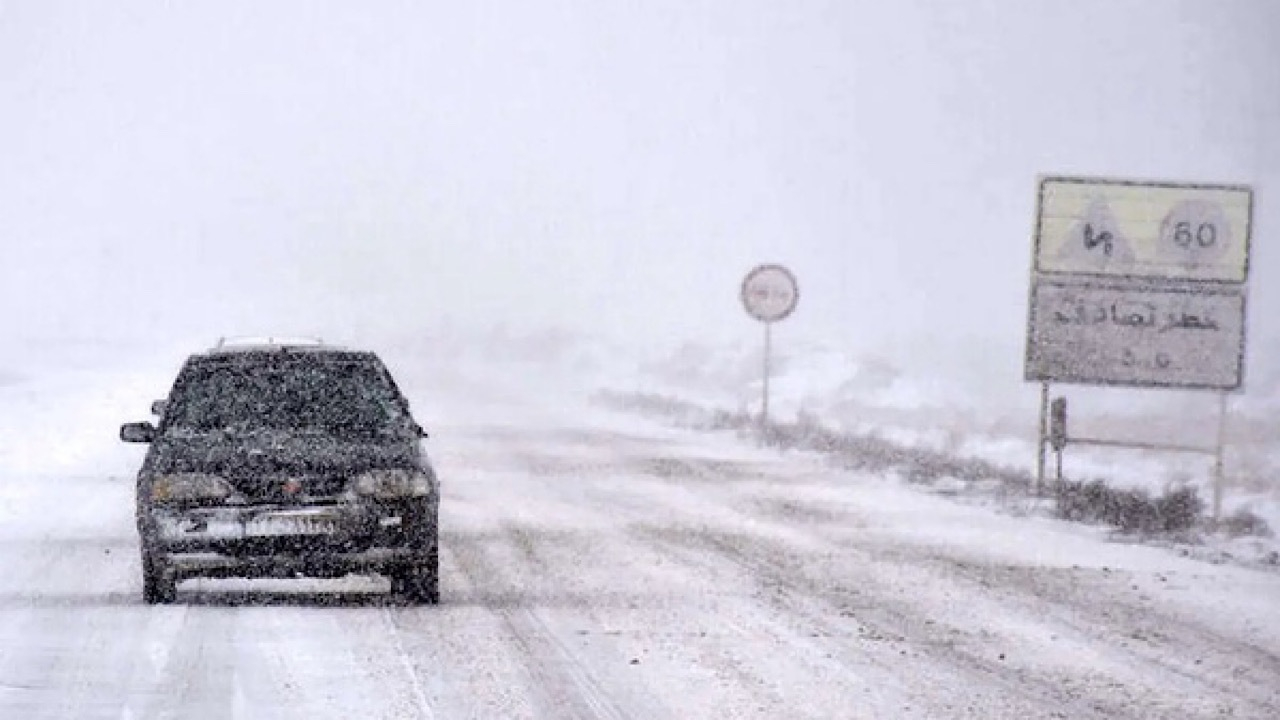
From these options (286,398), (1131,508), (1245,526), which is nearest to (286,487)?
(286,398)

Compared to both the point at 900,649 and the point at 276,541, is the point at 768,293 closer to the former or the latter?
the point at 276,541

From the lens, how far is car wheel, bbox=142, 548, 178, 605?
44.2 ft

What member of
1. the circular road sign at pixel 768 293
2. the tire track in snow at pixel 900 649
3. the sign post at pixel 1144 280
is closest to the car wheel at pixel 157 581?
the tire track in snow at pixel 900 649

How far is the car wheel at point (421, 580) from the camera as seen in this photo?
13656mm

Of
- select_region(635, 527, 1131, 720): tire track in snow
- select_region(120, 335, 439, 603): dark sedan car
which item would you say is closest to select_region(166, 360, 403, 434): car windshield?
select_region(120, 335, 439, 603): dark sedan car

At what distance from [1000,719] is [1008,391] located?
61.2 m

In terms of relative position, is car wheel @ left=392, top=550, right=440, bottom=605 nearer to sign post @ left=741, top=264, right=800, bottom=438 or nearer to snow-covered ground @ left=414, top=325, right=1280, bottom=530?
snow-covered ground @ left=414, top=325, right=1280, bottom=530

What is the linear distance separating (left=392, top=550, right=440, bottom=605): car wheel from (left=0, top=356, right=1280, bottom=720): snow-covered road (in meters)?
0.16

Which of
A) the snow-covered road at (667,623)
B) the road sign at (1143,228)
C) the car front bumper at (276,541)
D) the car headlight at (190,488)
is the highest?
the road sign at (1143,228)

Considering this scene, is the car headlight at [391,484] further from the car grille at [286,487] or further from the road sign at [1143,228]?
the road sign at [1143,228]

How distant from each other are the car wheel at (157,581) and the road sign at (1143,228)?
1294 centimetres

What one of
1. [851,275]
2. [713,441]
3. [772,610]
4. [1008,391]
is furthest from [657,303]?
[772,610]

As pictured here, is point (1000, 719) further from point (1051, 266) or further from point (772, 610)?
point (1051, 266)

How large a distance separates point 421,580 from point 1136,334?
507 inches
